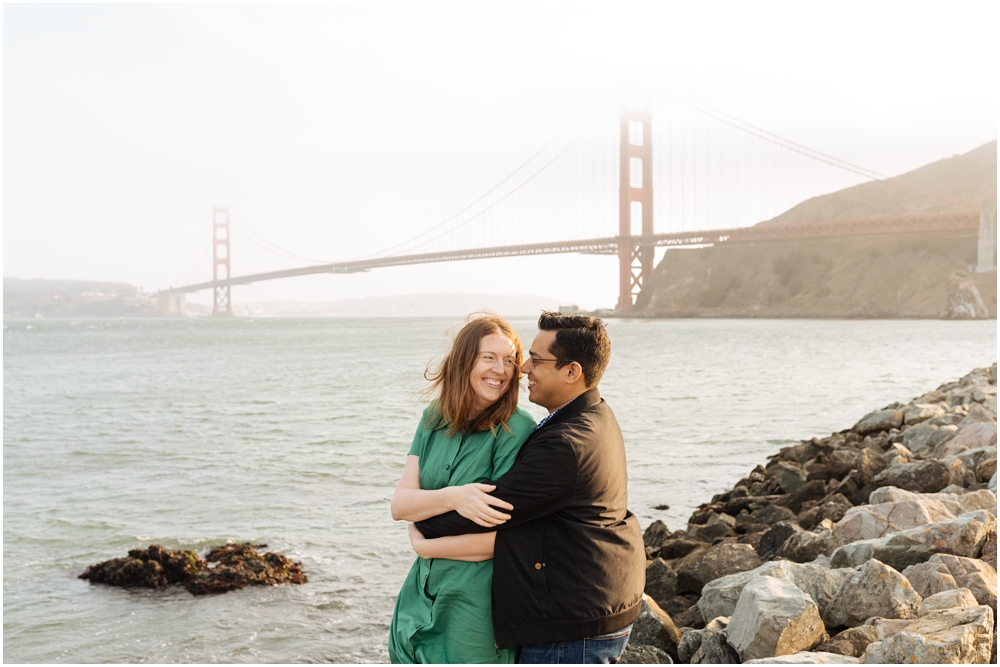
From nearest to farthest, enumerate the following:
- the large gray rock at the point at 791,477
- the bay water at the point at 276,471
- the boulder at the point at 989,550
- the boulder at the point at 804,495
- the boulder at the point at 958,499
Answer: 1. the boulder at the point at 989,550
2. the boulder at the point at 958,499
3. the bay water at the point at 276,471
4. the boulder at the point at 804,495
5. the large gray rock at the point at 791,477

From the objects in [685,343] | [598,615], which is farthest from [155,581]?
[685,343]

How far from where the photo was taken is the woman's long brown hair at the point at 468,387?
2.01 meters

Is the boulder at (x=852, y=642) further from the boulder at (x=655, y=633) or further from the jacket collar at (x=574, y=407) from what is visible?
the jacket collar at (x=574, y=407)

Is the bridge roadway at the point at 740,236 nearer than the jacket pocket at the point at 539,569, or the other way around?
the jacket pocket at the point at 539,569

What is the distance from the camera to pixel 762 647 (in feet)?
9.71

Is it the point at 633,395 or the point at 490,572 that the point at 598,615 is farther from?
the point at 633,395

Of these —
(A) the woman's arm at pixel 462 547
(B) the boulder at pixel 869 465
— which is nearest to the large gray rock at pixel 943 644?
(A) the woman's arm at pixel 462 547

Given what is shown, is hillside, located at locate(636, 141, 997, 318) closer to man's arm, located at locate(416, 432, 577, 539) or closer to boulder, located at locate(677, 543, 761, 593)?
boulder, located at locate(677, 543, 761, 593)

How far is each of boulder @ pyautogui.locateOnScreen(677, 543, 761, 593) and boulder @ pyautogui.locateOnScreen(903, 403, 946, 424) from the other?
5081mm

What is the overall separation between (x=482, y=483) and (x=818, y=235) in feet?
172

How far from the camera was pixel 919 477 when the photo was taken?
5.49 meters

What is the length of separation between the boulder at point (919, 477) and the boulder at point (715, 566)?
1.65m

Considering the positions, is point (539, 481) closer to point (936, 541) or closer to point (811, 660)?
point (811, 660)

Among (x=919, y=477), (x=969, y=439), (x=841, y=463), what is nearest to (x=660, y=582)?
(x=919, y=477)
